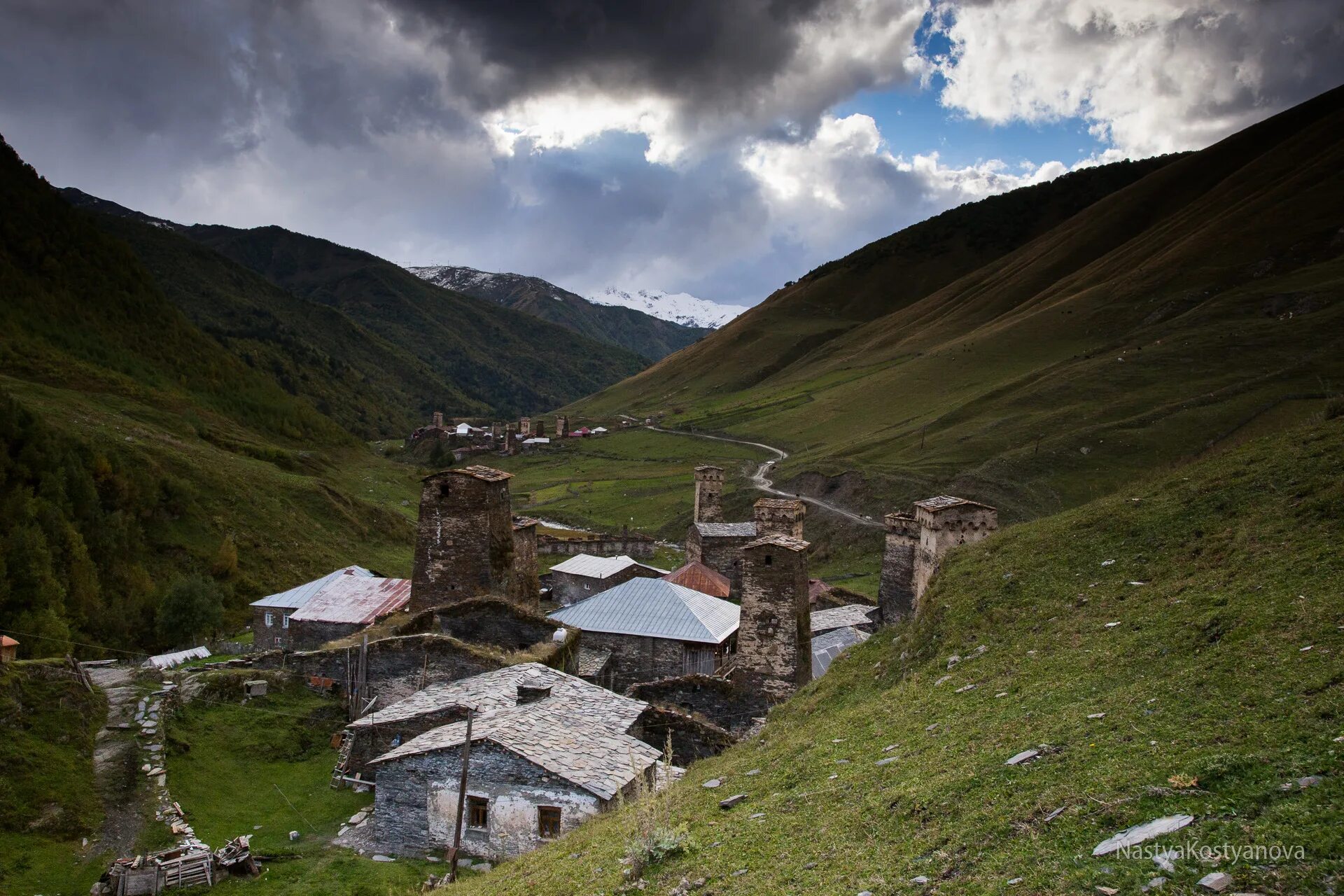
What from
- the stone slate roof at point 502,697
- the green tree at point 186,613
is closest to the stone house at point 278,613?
the green tree at point 186,613

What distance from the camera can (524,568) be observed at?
27203 mm

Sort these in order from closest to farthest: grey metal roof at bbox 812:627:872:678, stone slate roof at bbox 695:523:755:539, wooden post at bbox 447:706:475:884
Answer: wooden post at bbox 447:706:475:884, grey metal roof at bbox 812:627:872:678, stone slate roof at bbox 695:523:755:539

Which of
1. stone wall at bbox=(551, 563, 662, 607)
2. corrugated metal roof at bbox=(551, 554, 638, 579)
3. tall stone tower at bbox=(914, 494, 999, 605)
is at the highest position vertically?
tall stone tower at bbox=(914, 494, 999, 605)

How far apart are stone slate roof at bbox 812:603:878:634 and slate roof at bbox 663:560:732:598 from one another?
447 centimetres

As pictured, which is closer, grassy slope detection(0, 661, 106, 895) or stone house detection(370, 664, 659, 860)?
grassy slope detection(0, 661, 106, 895)

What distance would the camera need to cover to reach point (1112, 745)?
8.10 m

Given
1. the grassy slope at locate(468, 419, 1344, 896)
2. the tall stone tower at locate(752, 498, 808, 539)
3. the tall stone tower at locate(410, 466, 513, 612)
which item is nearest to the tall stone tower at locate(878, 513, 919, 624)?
the tall stone tower at locate(752, 498, 808, 539)

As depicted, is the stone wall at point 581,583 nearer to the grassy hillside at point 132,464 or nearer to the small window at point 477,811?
the grassy hillside at point 132,464

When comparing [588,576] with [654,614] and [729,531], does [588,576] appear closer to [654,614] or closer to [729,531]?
[729,531]

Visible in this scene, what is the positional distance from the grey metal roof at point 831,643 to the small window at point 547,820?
13950 millimetres

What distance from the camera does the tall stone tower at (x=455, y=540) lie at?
80.7 ft

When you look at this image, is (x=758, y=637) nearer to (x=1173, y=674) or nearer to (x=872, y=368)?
(x=1173, y=674)

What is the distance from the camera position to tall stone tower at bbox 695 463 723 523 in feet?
172

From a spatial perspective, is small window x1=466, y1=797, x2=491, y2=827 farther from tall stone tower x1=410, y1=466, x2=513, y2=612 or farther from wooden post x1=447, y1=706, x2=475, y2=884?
tall stone tower x1=410, y1=466, x2=513, y2=612
